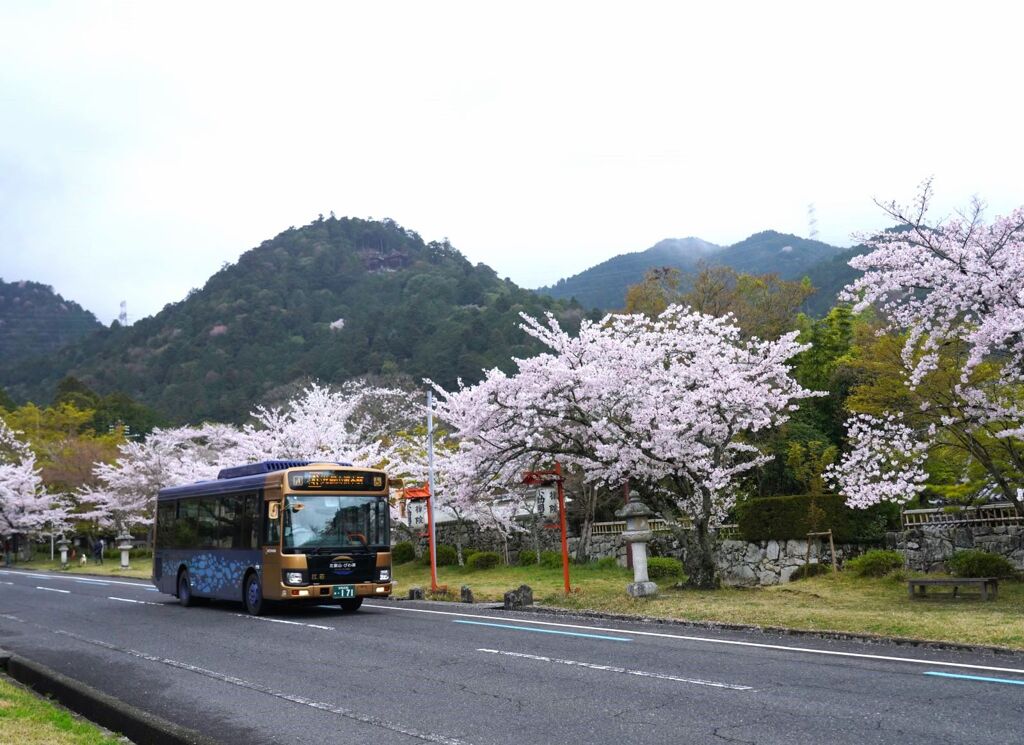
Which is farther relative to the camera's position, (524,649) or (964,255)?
(964,255)

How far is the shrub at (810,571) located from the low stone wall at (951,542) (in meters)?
1.89

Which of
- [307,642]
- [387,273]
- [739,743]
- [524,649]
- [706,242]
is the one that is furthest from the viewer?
Result: [706,242]

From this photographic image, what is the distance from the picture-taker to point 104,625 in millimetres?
17344

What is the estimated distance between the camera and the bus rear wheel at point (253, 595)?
18.0 metres

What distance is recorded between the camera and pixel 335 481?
18016mm

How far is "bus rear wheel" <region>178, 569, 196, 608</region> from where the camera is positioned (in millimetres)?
21250

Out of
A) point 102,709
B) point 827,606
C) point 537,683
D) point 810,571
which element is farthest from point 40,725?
point 810,571

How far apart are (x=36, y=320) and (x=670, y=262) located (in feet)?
372

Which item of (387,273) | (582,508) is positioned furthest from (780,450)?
(387,273)

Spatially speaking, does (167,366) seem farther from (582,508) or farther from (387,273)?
(582,508)

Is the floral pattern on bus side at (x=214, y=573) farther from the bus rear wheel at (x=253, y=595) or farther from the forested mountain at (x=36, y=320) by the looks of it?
the forested mountain at (x=36, y=320)

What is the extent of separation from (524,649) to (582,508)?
19.9m

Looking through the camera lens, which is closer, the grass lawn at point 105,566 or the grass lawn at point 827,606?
the grass lawn at point 827,606

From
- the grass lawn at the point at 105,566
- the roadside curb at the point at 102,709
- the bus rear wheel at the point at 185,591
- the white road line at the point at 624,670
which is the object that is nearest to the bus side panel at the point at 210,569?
the bus rear wheel at the point at 185,591
